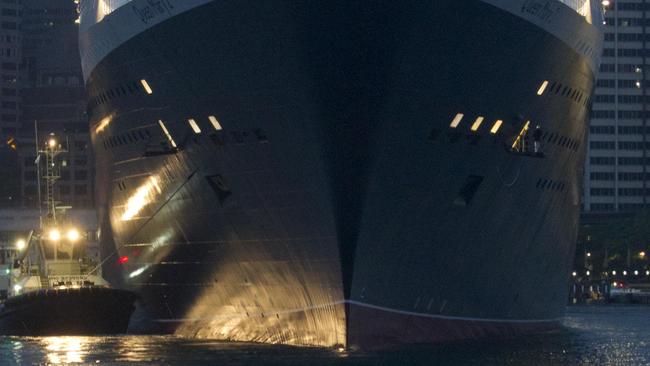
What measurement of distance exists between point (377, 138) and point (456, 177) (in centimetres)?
306

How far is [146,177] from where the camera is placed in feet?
134

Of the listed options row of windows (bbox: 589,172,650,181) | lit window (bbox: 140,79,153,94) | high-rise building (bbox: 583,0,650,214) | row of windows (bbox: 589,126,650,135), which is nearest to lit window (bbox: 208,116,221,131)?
lit window (bbox: 140,79,153,94)

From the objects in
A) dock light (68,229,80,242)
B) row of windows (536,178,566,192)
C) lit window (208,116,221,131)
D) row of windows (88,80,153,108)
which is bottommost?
row of windows (536,178,566,192)

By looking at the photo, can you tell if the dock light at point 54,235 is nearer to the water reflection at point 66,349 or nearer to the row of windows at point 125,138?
the water reflection at point 66,349

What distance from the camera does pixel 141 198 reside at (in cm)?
4194

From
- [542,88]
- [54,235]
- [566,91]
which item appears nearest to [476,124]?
[542,88]

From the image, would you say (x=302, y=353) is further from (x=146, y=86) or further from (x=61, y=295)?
(x=61, y=295)

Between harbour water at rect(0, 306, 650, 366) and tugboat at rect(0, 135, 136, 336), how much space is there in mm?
1076

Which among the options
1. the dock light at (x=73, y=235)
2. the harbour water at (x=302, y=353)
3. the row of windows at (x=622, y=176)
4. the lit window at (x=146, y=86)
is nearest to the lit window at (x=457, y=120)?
the harbour water at (x=302, y=353)

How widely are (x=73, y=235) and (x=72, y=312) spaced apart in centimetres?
602

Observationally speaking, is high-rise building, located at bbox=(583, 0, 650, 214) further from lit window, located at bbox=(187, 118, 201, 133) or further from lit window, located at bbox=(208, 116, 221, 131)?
lit window, located at bbox=(208, 116, 221, 131)

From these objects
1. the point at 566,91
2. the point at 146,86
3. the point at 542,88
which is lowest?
the point at 542,88

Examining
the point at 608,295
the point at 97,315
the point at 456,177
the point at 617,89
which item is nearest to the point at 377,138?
the point at 456,177

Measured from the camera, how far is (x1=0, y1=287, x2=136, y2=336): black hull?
45531 millimetres
